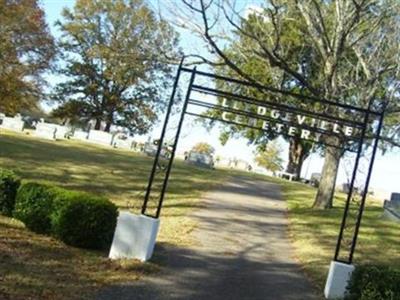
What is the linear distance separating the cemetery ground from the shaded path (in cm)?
32

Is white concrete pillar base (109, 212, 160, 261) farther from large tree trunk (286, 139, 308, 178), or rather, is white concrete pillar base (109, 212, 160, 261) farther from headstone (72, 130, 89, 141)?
large tree trunk (286, 139, 308, 178)

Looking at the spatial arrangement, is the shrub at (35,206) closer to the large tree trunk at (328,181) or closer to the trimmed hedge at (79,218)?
the trimmed hedge at (79,218)

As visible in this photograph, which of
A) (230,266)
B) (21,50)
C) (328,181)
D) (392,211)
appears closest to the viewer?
(230,266)

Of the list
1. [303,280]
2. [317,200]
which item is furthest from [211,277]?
[317,200]

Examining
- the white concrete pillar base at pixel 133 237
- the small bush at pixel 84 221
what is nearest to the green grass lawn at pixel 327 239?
the white concrete pillar base at pixel 133 237

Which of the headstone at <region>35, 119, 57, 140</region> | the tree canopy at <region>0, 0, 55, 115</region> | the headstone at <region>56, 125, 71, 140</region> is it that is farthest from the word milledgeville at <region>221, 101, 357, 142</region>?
the headstone at <region>56, 125, 71, 140</region>

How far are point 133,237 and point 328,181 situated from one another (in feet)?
46.4

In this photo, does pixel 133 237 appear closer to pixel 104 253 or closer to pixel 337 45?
pixel 104 253

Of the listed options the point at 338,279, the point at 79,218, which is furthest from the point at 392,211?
the point at 79,218

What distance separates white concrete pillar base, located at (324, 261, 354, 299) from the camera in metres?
9.77

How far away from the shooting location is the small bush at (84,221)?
10859mm

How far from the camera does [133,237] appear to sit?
1030cm

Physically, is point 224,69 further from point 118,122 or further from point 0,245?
point 118,122

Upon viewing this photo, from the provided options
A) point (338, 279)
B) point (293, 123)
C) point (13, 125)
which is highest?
point (293, 123)
